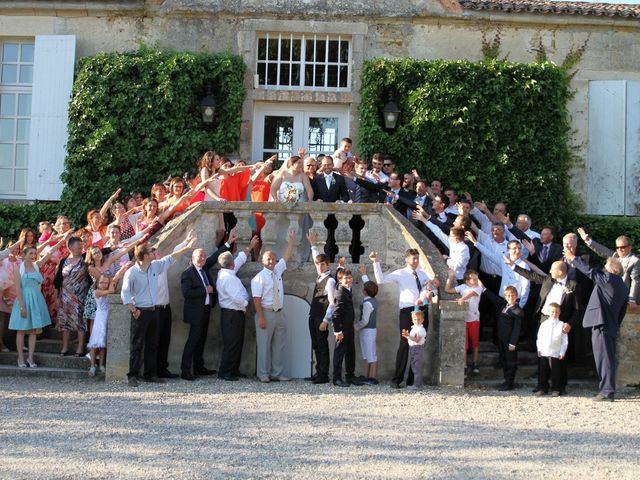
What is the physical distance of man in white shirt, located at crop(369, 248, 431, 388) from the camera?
Result: 10250 millimetres

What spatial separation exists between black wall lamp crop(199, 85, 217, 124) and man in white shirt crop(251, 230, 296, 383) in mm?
4651

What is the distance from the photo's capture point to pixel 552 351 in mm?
10078

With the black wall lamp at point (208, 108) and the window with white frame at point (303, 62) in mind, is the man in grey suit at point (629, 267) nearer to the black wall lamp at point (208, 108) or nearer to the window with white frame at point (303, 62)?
the window with white frame at point (303, 62)

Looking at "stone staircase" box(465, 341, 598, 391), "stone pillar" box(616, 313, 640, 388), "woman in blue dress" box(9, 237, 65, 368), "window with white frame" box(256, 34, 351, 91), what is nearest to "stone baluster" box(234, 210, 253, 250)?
"woman in blue dress" box(9, 237, 65, 368)

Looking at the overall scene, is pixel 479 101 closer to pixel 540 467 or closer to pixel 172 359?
pixel 172 359

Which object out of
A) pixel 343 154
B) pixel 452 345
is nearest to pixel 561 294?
pixel 452 345

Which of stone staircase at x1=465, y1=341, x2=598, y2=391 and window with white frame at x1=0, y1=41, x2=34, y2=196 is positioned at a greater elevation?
window with white frame at x1=0, y1=41, x2=34, y2=196

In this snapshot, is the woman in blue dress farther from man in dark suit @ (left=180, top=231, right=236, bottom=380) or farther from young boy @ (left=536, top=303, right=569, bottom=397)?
young boy @ (left=536, top=303, right=569, bottom=397)

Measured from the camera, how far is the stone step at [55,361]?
1084 centimetres

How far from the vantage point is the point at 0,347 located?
447 inches

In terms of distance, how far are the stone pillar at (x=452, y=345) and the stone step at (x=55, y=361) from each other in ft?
13.7

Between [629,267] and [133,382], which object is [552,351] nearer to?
[629,267]

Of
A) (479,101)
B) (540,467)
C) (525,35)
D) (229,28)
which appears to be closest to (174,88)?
(229,28)

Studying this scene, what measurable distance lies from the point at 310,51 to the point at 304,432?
29.1 feet
